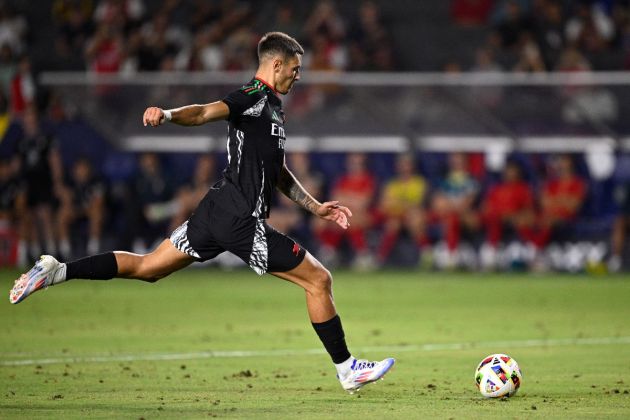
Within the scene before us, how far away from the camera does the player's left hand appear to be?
28.0 feet

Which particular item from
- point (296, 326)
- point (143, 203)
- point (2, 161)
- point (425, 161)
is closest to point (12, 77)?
point (2, 161)

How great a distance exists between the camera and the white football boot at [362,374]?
8.21 m

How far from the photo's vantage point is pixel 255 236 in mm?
8133

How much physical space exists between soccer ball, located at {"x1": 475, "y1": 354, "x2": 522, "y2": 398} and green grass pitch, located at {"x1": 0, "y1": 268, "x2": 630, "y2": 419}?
0.09 metres

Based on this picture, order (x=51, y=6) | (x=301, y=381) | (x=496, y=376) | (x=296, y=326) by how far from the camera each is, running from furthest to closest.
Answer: (x=51, y=6) < (x=296, y=326) < (x=301, y=381) < (x=496, y=376)

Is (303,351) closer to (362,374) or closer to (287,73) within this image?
(362,374)

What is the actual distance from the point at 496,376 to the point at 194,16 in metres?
19.6

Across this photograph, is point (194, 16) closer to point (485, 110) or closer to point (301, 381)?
point (485, 110)

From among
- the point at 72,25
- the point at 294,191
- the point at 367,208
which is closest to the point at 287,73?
the point at 294,191

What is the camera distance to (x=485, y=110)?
22594 millimetres

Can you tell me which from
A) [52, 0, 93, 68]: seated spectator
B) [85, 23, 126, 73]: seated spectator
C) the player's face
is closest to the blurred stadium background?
[85, 23, 126, 73]: seated spectator

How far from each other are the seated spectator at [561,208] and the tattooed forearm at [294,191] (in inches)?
529

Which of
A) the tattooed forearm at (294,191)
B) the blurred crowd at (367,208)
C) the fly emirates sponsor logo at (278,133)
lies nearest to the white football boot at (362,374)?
the tattooed forearm at (294,191)

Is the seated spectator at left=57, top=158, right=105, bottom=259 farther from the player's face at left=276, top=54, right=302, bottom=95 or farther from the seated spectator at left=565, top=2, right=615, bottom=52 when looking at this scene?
the player's face at left=276, top=54, right=302, bottom=95
